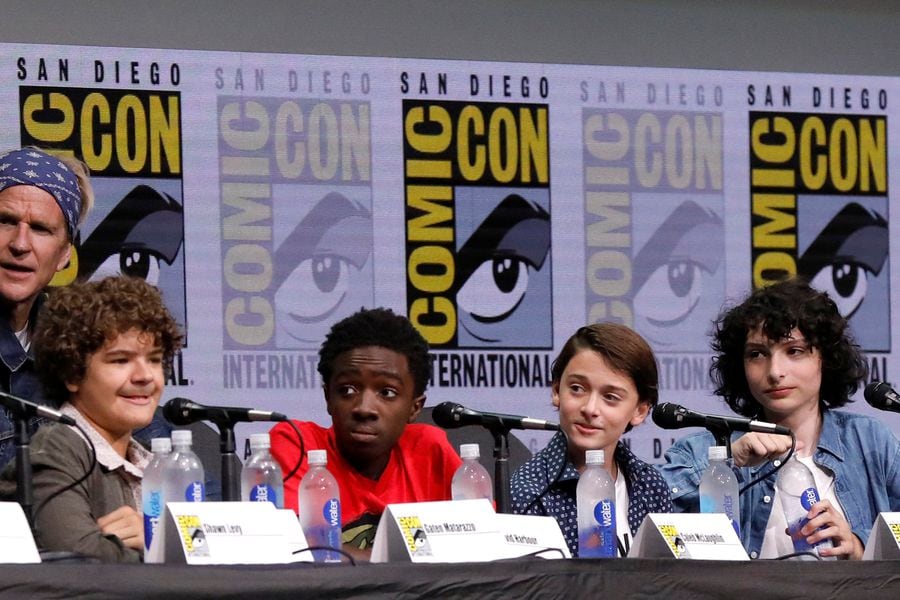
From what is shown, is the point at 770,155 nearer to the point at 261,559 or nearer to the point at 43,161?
the point at 43,161

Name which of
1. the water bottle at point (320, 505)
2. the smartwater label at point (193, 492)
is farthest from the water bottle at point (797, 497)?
the smartwater label at point (193, 492)

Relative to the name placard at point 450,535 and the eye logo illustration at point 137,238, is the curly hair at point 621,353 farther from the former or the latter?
the eye logo illustration at point 137,238

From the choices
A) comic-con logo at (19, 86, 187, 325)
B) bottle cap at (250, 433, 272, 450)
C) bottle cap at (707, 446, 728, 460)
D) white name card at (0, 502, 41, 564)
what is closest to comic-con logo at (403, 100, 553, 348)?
comic-con logo at (19, 86, 187, 325)

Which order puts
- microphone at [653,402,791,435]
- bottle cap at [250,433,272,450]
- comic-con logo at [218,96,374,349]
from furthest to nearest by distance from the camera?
1. comic-con logo at [218,96,374,349]
2. microphone at [653,402,791,435]
3. bottle cap at [250,433,272,450]

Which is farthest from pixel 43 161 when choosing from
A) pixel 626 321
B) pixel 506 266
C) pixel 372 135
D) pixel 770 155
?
pixel 770 155

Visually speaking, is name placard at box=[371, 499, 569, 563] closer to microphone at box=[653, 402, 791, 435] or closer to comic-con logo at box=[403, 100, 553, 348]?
microphone at box=[653, 402, 791, 435]

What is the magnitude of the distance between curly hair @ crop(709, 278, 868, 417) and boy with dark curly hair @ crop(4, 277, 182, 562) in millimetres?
1363

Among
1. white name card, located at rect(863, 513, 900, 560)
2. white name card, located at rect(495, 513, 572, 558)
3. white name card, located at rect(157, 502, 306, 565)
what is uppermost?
white name card, located at rect(157, 502, 306, 565)

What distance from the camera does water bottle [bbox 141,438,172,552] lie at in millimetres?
2496

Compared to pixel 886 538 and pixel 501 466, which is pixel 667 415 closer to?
pixel 501 466

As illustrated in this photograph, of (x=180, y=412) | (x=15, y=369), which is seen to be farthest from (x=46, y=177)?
(x=180, y=412)

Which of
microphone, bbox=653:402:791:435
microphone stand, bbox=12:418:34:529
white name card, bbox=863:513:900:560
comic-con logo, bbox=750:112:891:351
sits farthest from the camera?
comic-con logo, bbox=750:112:891:351

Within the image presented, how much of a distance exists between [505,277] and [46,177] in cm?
156

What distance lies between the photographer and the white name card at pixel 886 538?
2.81 metres
